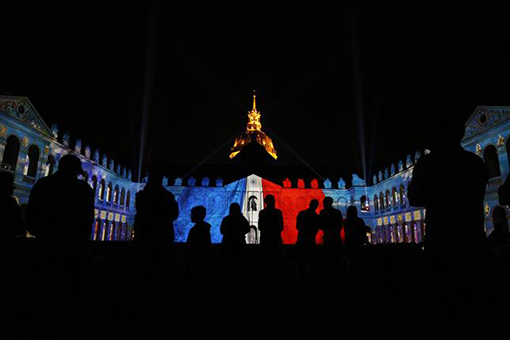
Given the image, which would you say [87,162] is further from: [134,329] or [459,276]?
[459,276]

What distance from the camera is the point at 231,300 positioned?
496 cm

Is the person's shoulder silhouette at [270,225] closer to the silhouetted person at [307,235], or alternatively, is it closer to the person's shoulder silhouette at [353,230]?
the silhouetted person at [307,235]

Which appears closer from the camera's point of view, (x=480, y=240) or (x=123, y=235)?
(x=480, y=240)

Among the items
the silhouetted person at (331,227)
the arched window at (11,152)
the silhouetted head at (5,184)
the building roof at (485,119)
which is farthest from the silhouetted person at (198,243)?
the building roof at (485,119)

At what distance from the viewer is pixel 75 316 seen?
3.27m

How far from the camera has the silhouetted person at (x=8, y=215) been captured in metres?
4.48

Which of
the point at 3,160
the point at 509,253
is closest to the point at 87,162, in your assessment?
the point at 3,160

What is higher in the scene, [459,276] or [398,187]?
[398,187]

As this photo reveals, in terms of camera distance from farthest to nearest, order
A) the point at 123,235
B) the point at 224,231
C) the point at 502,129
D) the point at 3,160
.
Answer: the point at 123,235 → the point at 3,160 → the point at 502,129 → the point at 224,231

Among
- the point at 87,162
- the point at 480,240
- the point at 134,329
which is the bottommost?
the point at 134,329

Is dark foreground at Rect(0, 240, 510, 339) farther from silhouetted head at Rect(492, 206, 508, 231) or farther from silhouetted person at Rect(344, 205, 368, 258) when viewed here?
silhouetted head at Rect(492, 206, 508, 231)

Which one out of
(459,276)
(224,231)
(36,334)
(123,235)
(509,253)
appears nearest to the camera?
(459,276)

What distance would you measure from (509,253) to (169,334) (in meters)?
6.03

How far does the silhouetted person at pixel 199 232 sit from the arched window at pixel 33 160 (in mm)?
23387
